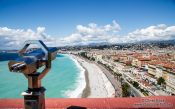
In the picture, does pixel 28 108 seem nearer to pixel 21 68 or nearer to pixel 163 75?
pixel 21 68

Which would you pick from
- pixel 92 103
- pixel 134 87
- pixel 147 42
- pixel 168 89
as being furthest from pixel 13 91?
pixel 147 42

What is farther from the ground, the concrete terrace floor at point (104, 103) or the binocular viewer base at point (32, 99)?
the binocular viewer base at point (32, 99)

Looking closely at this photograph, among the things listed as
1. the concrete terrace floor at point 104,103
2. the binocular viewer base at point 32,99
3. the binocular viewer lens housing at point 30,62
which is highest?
the binocular viewer lens housing at point 30,62

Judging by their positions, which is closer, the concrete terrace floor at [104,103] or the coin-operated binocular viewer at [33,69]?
the coin-operated binocular viewer at [33,69]

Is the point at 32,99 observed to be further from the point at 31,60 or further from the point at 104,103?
the point at 104,103

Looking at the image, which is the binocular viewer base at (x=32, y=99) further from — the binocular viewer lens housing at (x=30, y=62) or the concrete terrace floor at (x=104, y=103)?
the concrete terrace floor at (x=104, y=103)

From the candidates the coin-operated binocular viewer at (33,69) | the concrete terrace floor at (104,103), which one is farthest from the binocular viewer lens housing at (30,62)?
the concrete terrace floor at (104,103)

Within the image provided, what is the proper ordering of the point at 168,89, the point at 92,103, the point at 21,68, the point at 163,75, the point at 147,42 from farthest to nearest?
the point at 147,42
the point at 163,75
the point at 168,89
the point at 92,103
the point at 21,68

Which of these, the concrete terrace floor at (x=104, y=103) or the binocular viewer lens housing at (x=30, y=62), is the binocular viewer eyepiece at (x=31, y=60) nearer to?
the binocular viewer lens housing at (x=30, y=62)

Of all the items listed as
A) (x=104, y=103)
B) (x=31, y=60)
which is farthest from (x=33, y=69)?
(x=104, y=103)
